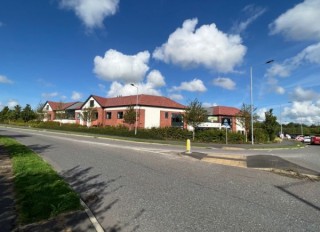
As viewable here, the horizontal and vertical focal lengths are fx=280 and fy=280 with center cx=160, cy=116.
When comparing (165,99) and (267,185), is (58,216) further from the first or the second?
(165,99)

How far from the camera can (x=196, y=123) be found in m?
38.0

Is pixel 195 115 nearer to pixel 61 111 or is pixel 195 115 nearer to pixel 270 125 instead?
pixel 270 125

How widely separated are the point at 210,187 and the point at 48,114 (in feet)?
273

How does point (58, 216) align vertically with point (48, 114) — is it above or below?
below

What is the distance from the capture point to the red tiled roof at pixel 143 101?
54.6 meters

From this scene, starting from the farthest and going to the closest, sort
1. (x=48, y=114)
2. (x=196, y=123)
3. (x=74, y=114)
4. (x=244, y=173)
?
(x=48, y=114)
(x=74, y=114)
(x=196, y=123)
(x=244, y=173)

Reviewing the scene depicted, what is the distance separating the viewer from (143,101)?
5422 cm

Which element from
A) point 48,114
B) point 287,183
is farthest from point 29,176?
point 48,114

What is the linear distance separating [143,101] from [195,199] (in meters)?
47.6

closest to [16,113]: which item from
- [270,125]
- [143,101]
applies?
[143,101]

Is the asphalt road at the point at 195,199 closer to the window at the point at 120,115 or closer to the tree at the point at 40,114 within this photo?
the window at the point at 120,115

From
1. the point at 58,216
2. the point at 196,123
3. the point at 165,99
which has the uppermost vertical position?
the point at 165,99

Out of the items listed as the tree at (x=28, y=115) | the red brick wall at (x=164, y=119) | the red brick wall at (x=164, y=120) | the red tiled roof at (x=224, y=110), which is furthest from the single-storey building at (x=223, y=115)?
the tree at (x=28, y=115)

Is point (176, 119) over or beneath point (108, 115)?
beneath
